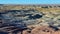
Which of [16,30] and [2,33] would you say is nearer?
[2,33]

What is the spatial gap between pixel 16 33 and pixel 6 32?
411 mm

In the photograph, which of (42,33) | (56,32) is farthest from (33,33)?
(56,32)

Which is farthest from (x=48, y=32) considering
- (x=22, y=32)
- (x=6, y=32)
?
(x=6, y=32)

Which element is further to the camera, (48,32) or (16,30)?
(16,30)

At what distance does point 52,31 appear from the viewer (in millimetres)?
8781

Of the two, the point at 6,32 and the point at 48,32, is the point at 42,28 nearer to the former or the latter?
the point at 48,32

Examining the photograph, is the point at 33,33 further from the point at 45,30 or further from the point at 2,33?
the point at 2,33

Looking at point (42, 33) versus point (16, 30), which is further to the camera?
point (16, 30)

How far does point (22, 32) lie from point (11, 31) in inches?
18.7

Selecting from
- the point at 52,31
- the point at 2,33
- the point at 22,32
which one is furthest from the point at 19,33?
the point at 52,31

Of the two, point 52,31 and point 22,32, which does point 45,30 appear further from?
point 22,32

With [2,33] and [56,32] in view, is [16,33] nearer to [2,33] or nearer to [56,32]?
[2,33]

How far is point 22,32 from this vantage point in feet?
28.7

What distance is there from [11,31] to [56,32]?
185 cm
